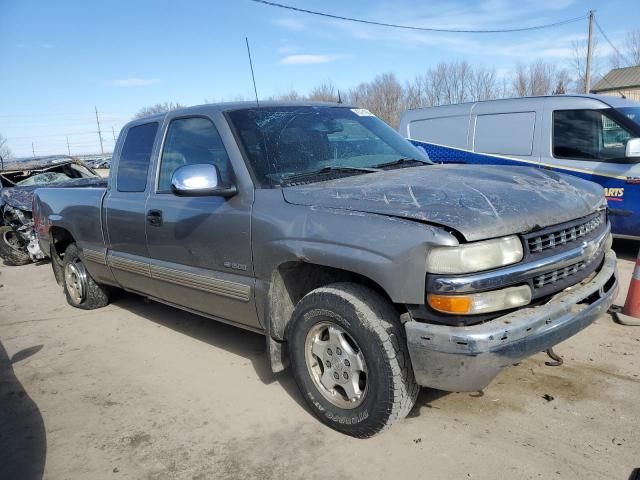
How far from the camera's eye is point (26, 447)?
304 centimetres

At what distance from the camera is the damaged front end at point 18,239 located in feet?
29.2

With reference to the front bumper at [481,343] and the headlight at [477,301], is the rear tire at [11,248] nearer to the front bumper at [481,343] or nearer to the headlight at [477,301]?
the front bumper at [481,343]

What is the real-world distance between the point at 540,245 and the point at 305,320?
1306 mm

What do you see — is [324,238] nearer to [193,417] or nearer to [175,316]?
[193,417]

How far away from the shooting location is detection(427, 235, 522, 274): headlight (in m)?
2.29

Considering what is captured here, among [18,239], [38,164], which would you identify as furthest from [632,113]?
[38,164]

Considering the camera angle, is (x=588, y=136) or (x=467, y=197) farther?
(x=588, y=136)

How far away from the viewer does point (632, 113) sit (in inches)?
245

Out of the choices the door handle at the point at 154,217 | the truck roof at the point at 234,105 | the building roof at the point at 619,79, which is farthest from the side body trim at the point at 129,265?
the building roof at the point at 619,79

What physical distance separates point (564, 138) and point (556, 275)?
462cm

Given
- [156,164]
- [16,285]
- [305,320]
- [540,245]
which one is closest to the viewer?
[540,245]

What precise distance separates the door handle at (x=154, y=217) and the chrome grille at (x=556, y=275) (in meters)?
2.66

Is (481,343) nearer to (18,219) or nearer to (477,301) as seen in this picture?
(477,301)

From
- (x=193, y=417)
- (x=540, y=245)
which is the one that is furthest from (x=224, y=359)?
(x=540, y=245)
